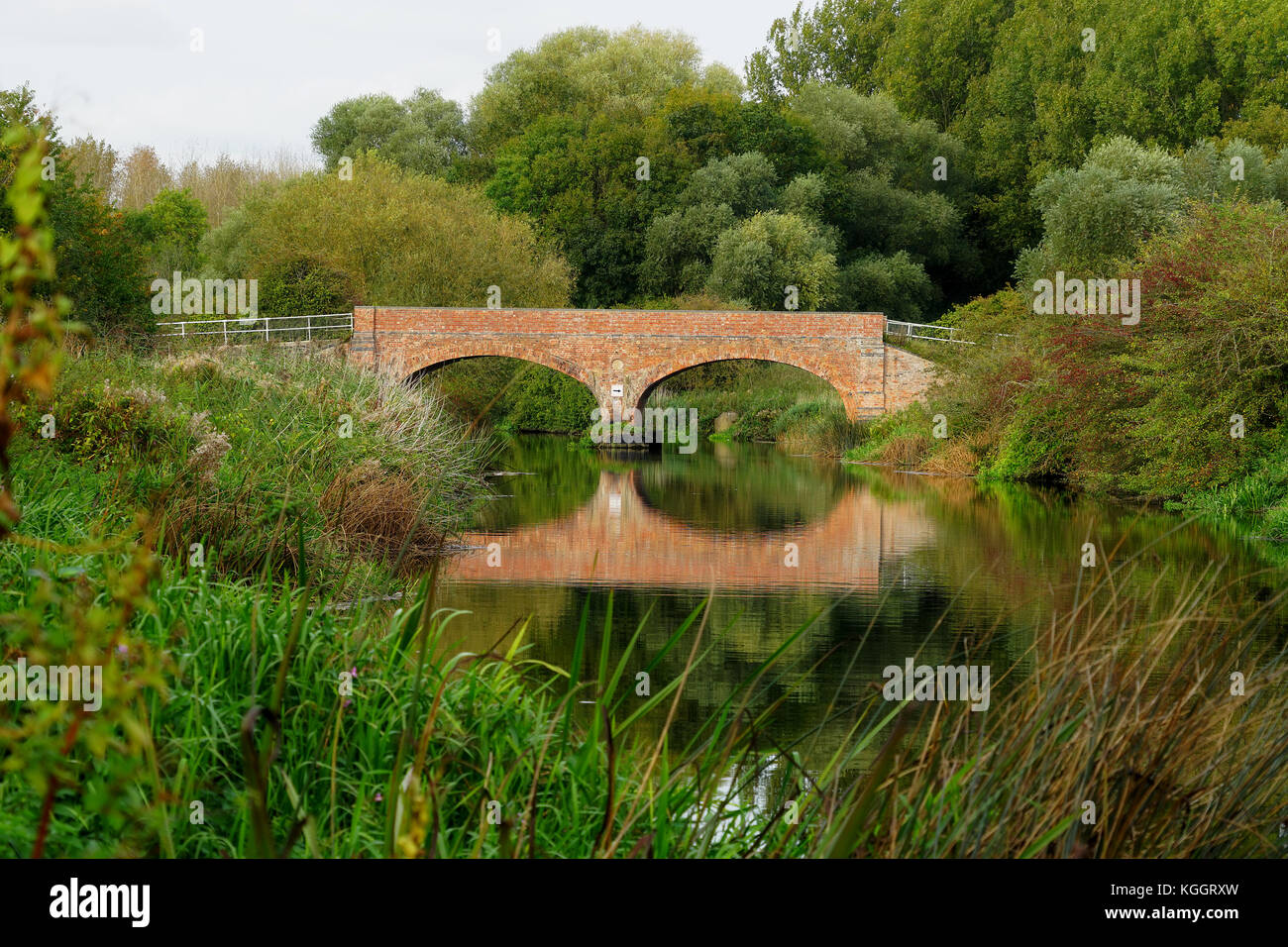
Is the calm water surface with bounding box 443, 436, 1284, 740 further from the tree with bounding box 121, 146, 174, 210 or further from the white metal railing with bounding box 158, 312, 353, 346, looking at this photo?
the tree with bounding box 121, 146, 174, 210

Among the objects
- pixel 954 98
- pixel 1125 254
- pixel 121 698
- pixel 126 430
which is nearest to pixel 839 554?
pixel 126 430

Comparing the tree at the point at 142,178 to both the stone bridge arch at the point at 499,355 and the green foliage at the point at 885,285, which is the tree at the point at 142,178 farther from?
the green foliage at the point at 885,285

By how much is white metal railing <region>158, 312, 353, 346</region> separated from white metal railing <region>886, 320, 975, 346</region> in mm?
12170

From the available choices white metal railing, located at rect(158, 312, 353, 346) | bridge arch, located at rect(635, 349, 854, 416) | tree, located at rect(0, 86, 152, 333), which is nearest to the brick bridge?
bridge arch, located at rect(635, 349, 854, 416)

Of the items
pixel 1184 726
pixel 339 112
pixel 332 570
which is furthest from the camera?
pixel 339 112

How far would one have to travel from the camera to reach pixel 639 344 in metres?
30.8

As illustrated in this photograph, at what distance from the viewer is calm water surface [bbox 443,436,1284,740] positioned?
318 inches

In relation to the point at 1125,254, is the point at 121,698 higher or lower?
lower

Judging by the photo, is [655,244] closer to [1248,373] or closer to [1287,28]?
[1287,28]

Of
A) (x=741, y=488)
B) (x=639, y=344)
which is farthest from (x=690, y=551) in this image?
(x=639, y=344)

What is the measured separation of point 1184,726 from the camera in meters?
3.29
